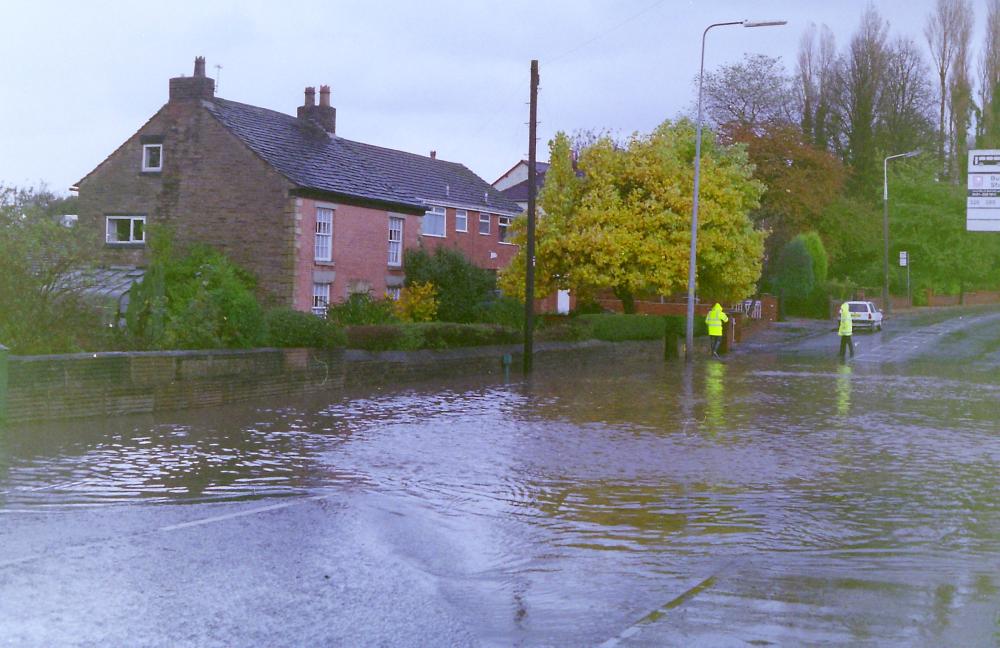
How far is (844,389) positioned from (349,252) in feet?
60.8

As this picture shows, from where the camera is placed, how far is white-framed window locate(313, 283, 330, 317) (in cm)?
3697

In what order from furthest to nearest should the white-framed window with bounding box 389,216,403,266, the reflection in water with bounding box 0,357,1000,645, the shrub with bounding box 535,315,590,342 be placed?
1. the white-framed window with bounding box 389,216,403,266
2. the shrub with bounding box 535,315,590,342
3. the reflection in water with bounding box 0,357,1000,645

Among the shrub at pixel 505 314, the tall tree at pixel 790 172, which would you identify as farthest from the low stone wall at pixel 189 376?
the tall tree at pixel 790 172

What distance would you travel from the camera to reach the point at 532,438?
50.7 ft

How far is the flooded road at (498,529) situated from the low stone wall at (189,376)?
1.96ft

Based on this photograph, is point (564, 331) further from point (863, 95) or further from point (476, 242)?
point (863, 95)

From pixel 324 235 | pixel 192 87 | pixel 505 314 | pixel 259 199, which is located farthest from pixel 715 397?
pixel 192 87

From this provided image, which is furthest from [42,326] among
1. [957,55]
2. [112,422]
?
[957,55]

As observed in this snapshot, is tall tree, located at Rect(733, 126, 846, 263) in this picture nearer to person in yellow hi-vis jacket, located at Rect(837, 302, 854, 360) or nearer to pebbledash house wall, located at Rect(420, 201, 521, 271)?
pebbledash house wall, located at Rect(420, 201, 521, 271)

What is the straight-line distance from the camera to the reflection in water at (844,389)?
→ 20344 mm

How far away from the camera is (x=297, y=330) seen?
69.7ft

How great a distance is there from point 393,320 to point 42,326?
44.1ft

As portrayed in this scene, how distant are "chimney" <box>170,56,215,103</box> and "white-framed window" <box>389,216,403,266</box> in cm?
752

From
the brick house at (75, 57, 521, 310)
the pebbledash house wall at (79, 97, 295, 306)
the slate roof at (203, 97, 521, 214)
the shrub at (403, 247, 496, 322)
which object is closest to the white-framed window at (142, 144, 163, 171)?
the brick house at (75, 57, 521, 310)
